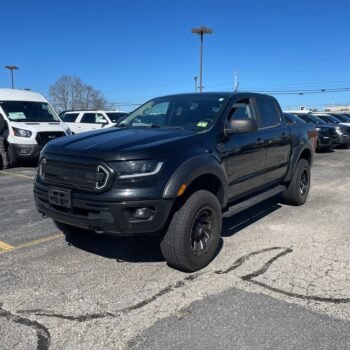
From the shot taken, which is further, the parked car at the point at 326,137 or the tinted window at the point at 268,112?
the parked car at the point at 326,137

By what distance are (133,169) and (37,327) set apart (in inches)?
58.1

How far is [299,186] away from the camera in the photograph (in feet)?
21.8

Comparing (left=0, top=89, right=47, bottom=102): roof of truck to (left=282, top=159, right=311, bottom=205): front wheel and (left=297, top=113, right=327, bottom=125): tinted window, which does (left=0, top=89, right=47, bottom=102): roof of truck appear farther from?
(left=297, top=113, right=327, bottom=125): tinted window

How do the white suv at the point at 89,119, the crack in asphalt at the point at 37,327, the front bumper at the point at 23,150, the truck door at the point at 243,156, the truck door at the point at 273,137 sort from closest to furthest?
the crack in asphalt at the point at 37,327
the truck door at the point at 243,156
the truck door at the point at 273,137
the front bumper at the point at 23,150
the white suv at the point at 89,119

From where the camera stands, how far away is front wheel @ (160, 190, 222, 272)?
3717mm

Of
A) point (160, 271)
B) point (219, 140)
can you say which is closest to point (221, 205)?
point (219, 140)

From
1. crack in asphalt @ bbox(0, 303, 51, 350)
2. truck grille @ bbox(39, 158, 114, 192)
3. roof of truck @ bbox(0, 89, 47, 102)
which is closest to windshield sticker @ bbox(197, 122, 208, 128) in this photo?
truck grille @ bbox(39, 158, 114, 192)

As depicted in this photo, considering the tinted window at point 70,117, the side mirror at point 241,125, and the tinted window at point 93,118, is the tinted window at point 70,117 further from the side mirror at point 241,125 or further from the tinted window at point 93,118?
the side mirror at point 241,125

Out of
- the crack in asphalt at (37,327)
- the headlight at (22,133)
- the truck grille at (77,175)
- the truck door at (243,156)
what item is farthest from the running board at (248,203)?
the headlight at (22,133)

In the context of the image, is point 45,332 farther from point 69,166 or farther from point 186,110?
point 186,110

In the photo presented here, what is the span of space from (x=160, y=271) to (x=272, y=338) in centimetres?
146

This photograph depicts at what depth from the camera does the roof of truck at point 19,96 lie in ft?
40.7

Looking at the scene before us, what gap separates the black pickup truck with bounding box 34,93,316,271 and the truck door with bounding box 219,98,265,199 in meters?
0.01

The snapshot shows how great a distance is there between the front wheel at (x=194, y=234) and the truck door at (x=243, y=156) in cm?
65
